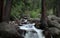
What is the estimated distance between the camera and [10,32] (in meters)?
11.7

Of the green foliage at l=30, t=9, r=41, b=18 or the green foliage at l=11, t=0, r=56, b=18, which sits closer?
the green foliage at l=11, t=0, r=56, b=18

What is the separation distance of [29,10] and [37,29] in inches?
486

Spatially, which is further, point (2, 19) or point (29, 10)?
point (29, 10)

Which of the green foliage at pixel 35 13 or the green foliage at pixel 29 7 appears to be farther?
the green foliage at pixel 35 13

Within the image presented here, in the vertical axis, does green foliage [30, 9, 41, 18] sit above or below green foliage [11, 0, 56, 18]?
below

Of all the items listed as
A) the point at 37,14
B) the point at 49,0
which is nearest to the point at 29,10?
the point at 37,14

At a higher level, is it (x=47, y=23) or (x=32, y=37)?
(x=47, y=23)

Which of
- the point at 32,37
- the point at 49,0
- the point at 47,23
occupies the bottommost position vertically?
the point at 32,37

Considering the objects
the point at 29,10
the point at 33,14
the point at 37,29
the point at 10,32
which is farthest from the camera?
the point at 29,10

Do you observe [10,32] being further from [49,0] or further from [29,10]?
[29,10]

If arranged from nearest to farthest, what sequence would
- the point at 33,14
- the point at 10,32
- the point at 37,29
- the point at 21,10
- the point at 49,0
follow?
1. the point at 10,32
2. the point at 37,29
3. the point at 49,0
4. the point at 21,10
5. the point at 33,14

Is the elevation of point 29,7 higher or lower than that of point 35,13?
higher

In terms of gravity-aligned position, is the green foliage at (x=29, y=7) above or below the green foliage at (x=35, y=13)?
above

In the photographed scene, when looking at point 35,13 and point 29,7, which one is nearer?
point 35,13
